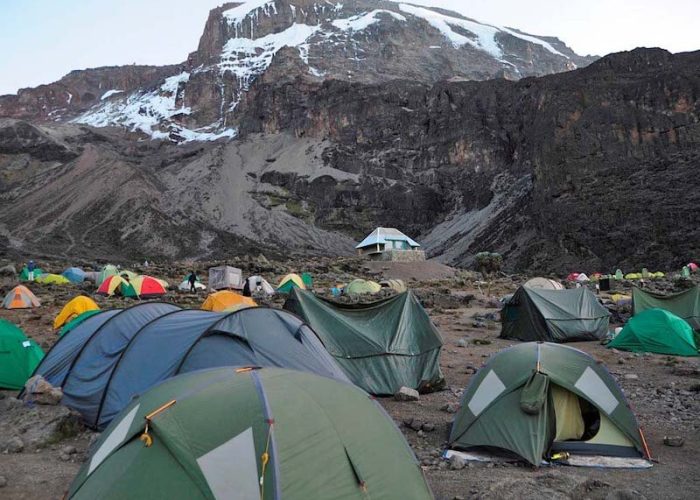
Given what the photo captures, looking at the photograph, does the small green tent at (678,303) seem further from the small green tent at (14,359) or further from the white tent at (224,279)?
the white tent at (224,279)

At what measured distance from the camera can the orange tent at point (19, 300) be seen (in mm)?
21953

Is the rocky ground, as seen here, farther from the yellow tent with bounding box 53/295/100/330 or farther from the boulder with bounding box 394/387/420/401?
the yellow tent with bounding box 53/295/100/330

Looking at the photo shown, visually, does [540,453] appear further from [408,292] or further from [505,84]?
[505,84]

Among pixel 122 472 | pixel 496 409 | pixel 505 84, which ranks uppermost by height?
pixel 505 84

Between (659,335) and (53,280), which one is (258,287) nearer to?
(53,280)

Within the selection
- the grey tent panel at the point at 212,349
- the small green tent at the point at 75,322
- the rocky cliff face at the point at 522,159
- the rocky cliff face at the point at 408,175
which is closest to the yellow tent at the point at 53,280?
the small green tent at the point at 75,322

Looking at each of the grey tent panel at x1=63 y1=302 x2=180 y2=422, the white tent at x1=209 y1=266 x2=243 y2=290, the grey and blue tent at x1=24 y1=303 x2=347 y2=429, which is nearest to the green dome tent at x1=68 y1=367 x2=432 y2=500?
the grey and blue tent at x1=24 y1=303 x2=347 y2=429

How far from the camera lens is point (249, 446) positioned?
4285mm

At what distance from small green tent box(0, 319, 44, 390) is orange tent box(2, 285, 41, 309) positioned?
13113 mm

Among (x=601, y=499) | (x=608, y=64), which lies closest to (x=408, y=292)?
(x=601, y=499)

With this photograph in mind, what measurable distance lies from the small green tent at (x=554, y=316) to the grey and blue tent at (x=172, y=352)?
1036cm

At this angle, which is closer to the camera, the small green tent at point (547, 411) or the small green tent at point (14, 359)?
the small green tent at point (547, 411)

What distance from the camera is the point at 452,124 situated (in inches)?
4670

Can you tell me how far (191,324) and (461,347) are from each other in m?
9.73
